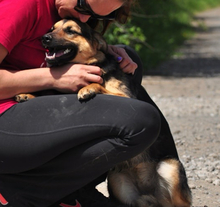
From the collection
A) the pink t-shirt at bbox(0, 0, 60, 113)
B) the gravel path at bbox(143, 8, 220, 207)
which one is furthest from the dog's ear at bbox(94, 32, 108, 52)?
the gravel path at bbox(143, 8, 220, 207)

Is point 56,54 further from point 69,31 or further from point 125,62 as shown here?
point 125,62

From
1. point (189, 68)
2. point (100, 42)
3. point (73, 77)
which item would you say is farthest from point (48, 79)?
point (189, 68)

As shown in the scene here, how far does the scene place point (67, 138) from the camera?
2.38 meters

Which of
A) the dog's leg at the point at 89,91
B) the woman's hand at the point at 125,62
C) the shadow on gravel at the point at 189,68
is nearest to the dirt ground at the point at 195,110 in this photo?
the shadow on gravel at the point at 189,68

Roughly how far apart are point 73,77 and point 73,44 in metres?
0.32

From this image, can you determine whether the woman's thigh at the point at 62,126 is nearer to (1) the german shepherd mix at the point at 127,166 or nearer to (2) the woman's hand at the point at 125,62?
(1) the german shepherd mix at the point at 127,166

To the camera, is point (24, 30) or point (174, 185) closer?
point (24, 30)

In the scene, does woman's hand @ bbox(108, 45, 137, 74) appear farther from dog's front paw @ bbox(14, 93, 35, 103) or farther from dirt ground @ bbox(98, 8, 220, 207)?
dirt ground @ bbox(98, 8, 220, 207)

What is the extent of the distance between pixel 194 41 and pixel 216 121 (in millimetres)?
11510

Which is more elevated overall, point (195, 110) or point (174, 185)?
point (174, 185)

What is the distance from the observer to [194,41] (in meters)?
17.0

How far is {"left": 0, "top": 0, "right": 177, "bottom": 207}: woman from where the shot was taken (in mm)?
2389

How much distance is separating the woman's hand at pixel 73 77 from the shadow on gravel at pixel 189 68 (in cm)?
727

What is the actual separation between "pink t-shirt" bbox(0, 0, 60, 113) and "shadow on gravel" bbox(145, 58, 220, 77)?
7311 mm
